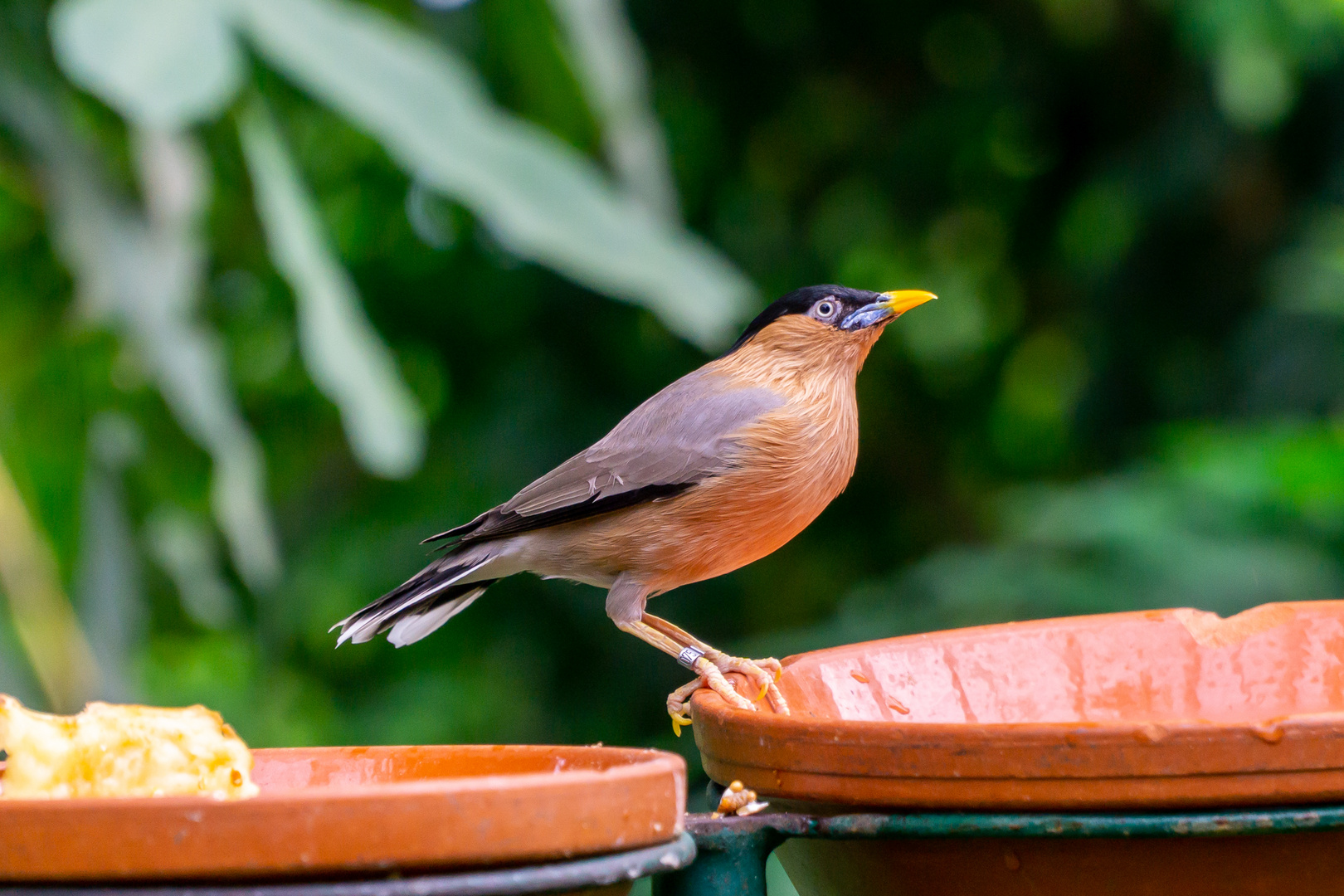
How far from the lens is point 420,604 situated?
324 cm

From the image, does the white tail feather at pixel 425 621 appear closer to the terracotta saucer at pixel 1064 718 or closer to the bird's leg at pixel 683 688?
the bird's leg at pixel 683 688

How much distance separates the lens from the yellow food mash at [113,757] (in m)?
1.42

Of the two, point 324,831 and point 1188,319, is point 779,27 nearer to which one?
point 1188,319

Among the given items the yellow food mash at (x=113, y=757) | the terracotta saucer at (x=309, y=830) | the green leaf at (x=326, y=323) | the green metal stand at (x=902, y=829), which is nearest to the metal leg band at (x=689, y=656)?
the green leaf at (x=326, y=323)

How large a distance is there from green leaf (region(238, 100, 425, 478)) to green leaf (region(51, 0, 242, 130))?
0.57 meters

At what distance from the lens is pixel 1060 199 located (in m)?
8.07

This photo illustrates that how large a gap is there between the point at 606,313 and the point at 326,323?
4.33 metres

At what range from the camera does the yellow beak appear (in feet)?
10.5

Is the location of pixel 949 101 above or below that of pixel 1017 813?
above

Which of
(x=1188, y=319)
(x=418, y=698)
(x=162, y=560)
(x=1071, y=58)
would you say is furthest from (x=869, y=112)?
(x=162, y=560)

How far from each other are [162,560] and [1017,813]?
4122 mm

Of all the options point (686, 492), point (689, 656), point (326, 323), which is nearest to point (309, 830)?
point (689, 656)

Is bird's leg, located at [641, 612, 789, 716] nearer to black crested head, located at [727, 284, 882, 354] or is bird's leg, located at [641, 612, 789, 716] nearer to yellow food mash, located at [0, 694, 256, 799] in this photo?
yellow food mash, located at [0, 694, 256, 799]

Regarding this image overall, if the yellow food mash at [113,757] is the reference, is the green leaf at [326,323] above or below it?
above
